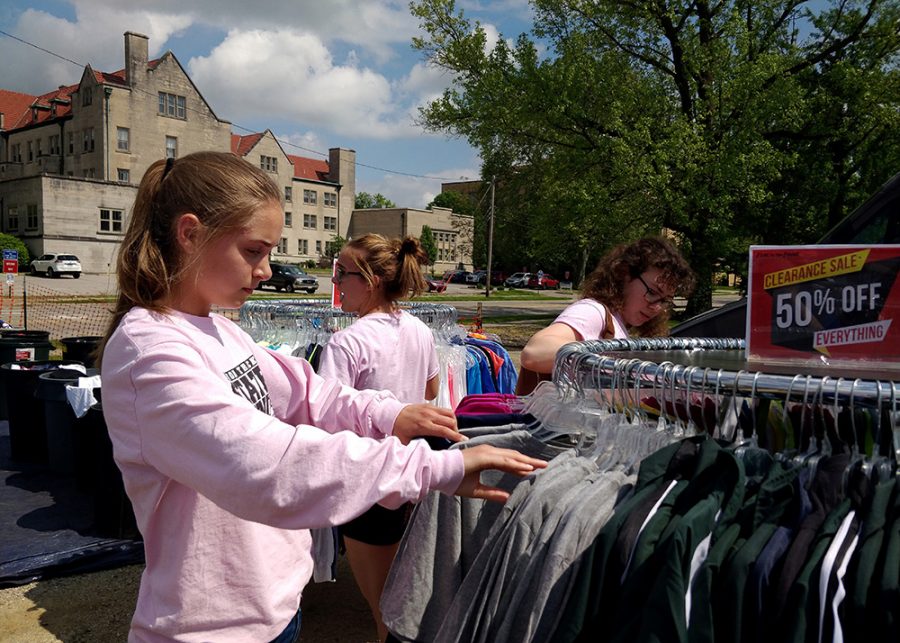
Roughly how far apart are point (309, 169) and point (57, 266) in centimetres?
3952

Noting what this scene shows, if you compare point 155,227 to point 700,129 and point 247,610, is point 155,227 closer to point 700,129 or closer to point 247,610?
point 247,610

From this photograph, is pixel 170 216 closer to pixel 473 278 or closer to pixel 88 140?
pixel 473 278

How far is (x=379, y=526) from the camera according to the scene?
2.58 metres

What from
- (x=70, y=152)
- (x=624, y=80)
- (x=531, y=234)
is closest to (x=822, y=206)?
(x=624, y=80)

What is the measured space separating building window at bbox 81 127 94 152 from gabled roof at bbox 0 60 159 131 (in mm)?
3736

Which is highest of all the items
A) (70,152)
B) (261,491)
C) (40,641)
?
(70,152)

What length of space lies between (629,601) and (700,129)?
1448cm

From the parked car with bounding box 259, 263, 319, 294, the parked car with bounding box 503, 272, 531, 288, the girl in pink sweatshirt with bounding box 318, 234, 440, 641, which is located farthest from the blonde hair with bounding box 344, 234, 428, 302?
the parked car with bounding box 503, 272, 531, 288

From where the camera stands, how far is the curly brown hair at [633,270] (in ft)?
9.95

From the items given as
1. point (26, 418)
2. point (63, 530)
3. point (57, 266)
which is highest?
point (57, 266)

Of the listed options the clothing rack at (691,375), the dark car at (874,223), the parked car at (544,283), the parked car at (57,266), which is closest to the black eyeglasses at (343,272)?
the clothing rack at (691,375)

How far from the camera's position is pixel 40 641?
3.25 metres

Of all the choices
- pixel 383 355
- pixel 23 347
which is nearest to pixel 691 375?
pixel 383 355

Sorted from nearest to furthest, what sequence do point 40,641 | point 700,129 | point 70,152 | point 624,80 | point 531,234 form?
1. point 40,641
2. point 700,129
3. point 624,80
4. point 531,234
5. point 70,152
